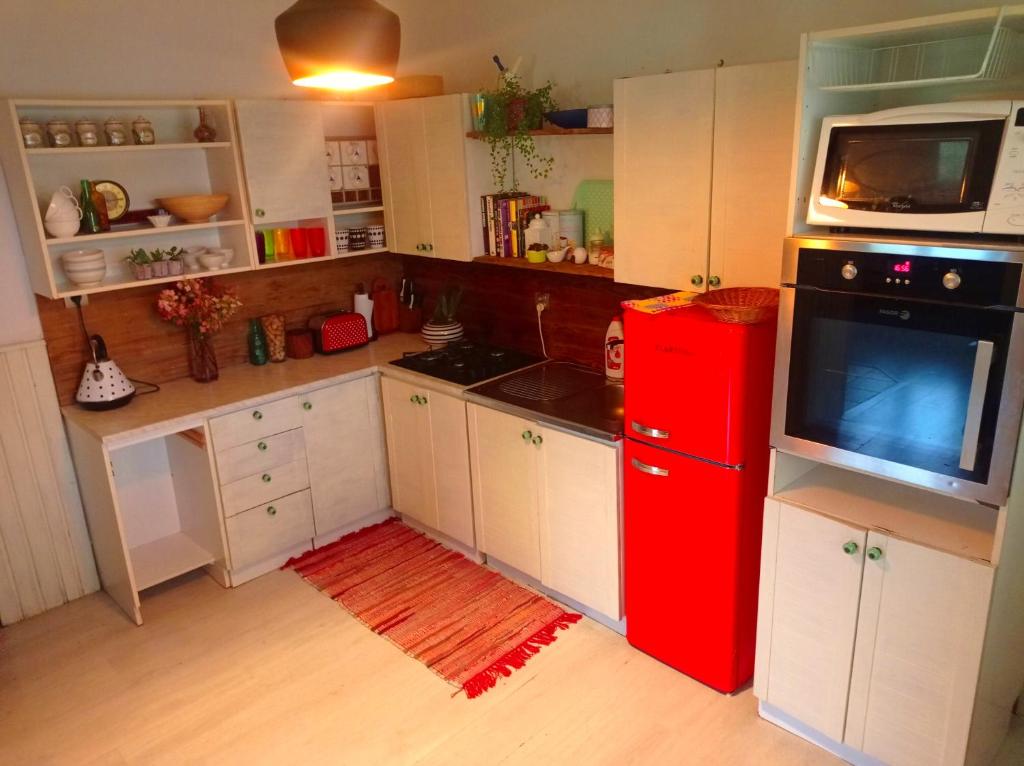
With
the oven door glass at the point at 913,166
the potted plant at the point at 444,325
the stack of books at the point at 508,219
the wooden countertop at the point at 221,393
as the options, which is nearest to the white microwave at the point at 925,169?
the oven door glass at the point at 913,166

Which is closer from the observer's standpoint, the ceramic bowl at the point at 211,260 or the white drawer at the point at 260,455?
the white drawer at the point at 260,455

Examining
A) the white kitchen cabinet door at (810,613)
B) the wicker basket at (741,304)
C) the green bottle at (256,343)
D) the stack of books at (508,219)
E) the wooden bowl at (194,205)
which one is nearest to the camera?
the white kitchen cabinet door at (810,613)

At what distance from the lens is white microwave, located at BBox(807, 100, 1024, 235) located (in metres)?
1.69

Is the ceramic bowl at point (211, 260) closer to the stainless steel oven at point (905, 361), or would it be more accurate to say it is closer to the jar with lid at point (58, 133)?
the jar with lid at point (58, 133)

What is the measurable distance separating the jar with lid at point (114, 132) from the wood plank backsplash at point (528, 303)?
150cm

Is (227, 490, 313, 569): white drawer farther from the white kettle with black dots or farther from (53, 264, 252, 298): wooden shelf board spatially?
(53, 264, 252, 298): wooden shelf board

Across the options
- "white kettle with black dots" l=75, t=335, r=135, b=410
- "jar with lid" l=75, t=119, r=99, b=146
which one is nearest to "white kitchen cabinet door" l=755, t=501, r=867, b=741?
"white kettle with black dots" l=75, t=335, r=135, b=410

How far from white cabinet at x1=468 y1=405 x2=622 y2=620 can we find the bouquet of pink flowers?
48.2 inches

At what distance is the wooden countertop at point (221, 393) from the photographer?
303 centimetres

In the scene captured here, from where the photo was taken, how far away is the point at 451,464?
339 cm

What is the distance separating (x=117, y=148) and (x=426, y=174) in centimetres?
125

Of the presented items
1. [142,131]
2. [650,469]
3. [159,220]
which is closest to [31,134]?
[142,131]

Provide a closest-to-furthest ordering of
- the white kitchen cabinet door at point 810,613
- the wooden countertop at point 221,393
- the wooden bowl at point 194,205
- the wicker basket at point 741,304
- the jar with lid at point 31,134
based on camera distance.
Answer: the white kitchen cabinet door at point 810,613 → the wicker basket at point 741,304 → the jar with lid at point 31,134 → the wooden countertop at point 221,393 → the wooden bowl at point 194,205

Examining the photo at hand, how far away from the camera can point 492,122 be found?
3.23 metres
